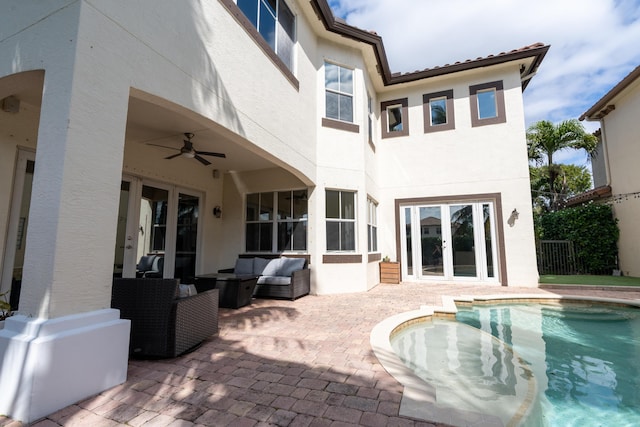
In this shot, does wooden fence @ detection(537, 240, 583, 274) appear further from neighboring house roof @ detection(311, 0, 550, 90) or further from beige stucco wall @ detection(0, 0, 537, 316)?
neighboring house roof @ detection(311, 0, 550, 90)

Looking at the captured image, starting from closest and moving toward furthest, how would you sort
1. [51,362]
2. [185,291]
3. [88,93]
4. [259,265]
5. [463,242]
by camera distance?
[51,362] < [88,93] < [185,291] < [259,265] < [463,242]

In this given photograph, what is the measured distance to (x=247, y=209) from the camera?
8.28 metres

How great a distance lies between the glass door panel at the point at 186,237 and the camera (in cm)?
721

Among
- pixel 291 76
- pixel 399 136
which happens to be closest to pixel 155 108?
pixel 291 76

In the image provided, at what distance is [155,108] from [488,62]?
917 cm

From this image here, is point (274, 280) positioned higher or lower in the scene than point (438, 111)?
lower

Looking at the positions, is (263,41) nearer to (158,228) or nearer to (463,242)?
(158,228)

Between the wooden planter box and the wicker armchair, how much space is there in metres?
6.81

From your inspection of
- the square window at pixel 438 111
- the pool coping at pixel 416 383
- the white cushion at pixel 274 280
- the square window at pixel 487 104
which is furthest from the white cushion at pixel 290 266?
the square window at pixel 487 104

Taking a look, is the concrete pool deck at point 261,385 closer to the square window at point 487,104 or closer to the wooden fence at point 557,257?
the square window at point 487,104

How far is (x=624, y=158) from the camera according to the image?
10086 mm

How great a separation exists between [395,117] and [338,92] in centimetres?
300

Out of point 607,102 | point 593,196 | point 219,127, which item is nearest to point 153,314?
point 219,127

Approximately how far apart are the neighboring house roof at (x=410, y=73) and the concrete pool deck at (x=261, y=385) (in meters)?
7.19
